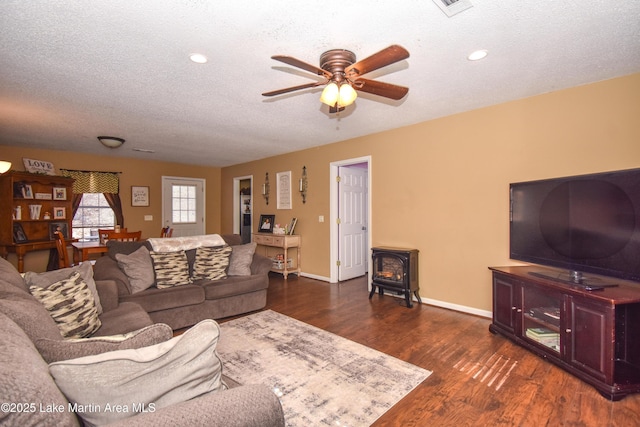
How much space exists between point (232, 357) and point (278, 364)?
1.41 feet

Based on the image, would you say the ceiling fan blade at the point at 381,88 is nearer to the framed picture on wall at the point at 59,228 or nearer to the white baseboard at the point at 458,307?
the white baseboard at the point at 458,307

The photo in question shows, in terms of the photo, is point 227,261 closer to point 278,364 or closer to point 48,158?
point 278,364

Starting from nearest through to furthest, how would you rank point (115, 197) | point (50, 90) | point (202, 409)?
point (202, 409) → point (50, 90) → point (115, 197)

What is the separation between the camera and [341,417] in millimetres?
1819

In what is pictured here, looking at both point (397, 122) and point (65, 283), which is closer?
point (65, 283)

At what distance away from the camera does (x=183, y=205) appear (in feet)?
24.2

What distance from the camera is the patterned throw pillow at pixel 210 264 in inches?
142

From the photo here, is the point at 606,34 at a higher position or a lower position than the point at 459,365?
higher

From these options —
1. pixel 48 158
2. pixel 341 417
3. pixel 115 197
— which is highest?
pixel 48 158

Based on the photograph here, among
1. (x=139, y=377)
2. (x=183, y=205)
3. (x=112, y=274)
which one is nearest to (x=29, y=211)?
(x=183, y=205)

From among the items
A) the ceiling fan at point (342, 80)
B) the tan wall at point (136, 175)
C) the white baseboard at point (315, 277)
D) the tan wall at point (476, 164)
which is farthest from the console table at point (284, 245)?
the ceiling fan at point (342, 80)

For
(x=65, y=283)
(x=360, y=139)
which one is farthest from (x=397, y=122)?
(x=65, y=283)

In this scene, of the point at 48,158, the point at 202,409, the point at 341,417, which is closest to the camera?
the point at 202,409

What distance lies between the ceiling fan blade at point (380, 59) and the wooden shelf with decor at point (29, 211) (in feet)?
19.2
